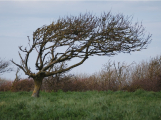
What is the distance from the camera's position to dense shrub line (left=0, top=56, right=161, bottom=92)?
20.7m

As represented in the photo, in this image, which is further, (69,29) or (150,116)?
(69,29)

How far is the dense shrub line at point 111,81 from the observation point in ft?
67.9

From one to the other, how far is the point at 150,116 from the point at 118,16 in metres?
8.41

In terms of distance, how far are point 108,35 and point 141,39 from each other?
2.33 m

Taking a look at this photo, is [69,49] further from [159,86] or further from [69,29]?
[159,86]

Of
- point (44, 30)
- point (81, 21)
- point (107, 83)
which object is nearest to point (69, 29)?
A: point (81, 21)

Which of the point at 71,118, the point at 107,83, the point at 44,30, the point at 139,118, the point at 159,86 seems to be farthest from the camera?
the point at 107,83

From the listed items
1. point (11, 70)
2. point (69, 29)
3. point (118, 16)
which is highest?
point (118, 16)

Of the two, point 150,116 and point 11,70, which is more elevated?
point 11,70

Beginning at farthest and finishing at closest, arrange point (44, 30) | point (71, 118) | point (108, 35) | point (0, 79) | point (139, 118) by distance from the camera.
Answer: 1. point (0, 79)
2. point (44, 30)
3. point (108, 35)
4. point (71, 118)
5. point (139, 118)

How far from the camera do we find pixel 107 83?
2316cm

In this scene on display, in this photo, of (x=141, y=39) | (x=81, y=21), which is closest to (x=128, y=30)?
(x=141, y=39)

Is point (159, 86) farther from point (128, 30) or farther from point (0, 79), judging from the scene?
point (0, 79)

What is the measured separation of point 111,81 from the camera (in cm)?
2309
